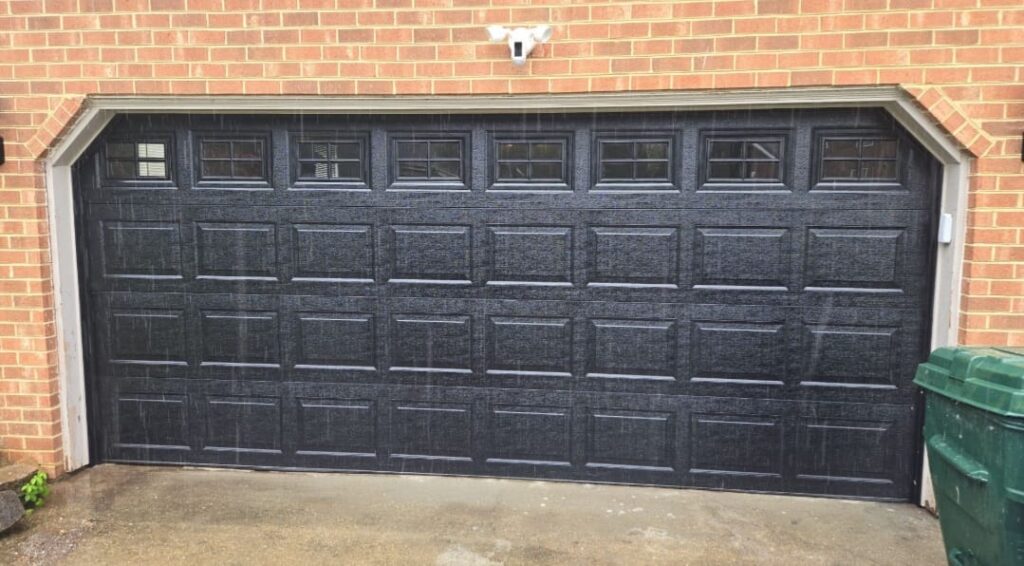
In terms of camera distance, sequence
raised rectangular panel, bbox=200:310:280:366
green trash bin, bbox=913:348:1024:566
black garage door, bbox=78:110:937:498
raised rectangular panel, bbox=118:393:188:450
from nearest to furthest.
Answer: green trash bin, bbox=913:348:1024:566 < black garage door, bbox=78:110:937:498 < raised rectangular panel, bbox=200:310:280:366 < raised rectangular panel, bbox=118:393:188:450

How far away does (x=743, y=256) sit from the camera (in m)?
4.14

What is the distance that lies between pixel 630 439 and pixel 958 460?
2.00m

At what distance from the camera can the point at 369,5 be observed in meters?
3.94

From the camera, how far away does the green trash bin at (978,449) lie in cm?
234

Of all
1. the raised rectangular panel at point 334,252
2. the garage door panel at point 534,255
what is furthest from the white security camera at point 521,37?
the raised rectangular panel at point 334,252

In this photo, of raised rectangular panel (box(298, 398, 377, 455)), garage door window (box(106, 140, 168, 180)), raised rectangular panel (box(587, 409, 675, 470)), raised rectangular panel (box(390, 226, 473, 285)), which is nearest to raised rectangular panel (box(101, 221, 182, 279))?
garage door window (box(106, 140, 168, 180))

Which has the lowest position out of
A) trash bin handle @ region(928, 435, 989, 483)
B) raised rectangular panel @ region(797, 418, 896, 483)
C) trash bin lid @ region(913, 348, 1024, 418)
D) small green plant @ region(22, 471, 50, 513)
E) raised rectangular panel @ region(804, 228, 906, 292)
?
small green plant @ region(22, 471, 50, 513)

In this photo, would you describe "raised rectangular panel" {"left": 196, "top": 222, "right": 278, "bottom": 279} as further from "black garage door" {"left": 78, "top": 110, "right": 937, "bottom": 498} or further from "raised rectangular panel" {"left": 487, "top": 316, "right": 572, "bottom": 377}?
"raised rectangular panel" {"left": 487, "top": 316, "right": 572, "bottom": 377}

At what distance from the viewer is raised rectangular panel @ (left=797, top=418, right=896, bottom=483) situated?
13.6 ft

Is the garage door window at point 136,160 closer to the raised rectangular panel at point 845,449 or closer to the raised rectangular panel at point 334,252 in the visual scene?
the raised rectangular panel at point 334,252

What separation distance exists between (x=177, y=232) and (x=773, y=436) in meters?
3.79

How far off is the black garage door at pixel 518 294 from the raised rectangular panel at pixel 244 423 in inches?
0.6

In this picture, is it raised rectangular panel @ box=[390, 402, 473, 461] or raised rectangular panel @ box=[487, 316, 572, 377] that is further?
raised rectangular panel @ box=[390, 402, 473, 461]

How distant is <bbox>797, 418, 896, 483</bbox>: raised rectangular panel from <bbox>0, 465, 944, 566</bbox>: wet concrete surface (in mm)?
171
